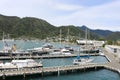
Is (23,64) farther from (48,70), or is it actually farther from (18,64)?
(48,70)

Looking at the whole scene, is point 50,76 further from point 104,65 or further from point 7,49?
point 7,49

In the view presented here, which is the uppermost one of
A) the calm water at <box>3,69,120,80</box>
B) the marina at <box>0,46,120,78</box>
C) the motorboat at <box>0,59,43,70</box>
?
the motorboat at <box>0,59,43,70</box>

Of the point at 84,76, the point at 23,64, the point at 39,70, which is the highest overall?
the point at 23,64

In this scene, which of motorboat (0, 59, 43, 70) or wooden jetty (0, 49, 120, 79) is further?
motorboat (0, 59, 43, 70)

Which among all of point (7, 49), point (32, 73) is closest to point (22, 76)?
point (32, 73)

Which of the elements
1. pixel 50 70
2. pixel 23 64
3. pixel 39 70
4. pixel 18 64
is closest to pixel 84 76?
pixel 50 70

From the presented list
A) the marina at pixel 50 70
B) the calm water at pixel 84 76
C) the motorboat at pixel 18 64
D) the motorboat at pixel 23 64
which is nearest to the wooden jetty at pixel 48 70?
the marina at pixel 50 70

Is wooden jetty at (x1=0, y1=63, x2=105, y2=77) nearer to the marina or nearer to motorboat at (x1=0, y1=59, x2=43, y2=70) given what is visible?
the marina

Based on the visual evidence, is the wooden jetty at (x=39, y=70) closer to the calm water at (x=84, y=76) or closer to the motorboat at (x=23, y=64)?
the calm water at (x=84, y=76)

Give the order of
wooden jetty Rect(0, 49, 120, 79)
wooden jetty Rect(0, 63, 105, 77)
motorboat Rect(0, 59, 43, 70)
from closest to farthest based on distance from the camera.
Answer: wooden jetty Rect(0, 63, 105, 77), wooden jetty Rect(0, 49, 120, 79), motorboat Rect(0, 59, 43, 70)

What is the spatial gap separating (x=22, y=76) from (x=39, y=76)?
440 centimetres

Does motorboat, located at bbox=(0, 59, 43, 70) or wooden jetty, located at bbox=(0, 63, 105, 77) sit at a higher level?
motorboat, located at bbox=(0, 59, 43, 70)

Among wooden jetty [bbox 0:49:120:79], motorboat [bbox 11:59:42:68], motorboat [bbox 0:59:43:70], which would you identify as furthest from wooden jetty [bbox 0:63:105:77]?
motorboat [bbox 11:59:42:68]

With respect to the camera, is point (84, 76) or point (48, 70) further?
point (84, 76)
